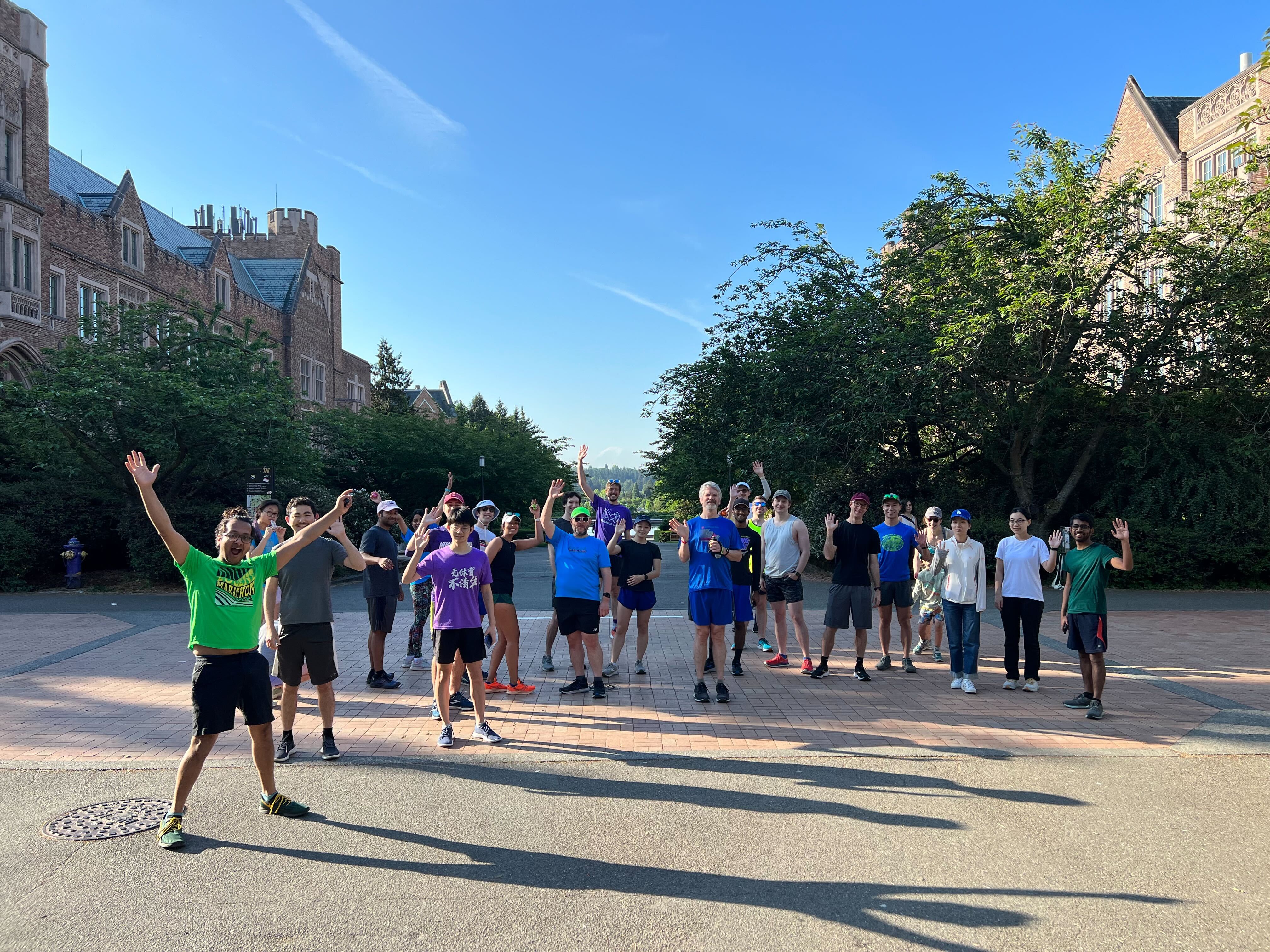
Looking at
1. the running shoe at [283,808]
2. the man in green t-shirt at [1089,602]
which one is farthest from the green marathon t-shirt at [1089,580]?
the running shoe at [283,808]

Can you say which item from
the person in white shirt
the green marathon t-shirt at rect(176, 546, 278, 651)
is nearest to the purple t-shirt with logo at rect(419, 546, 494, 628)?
the green marathon t-shirt at rect(176, 546, 278, 651)

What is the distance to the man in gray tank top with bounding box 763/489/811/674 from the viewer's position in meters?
8.88

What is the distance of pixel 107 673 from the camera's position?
29.2ft

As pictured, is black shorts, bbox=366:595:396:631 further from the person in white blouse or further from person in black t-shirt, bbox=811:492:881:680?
the person in white blouse

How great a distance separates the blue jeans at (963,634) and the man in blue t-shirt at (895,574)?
24.8 inches

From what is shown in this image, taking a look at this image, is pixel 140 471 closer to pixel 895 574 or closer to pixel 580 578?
pixel 580 578

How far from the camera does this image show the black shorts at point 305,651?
571 cm

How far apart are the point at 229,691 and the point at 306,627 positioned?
1.21m

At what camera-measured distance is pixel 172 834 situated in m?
4.34

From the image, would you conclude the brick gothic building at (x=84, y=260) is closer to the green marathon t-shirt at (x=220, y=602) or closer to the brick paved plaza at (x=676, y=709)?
the brick paved plaza at (x=676, y=709)

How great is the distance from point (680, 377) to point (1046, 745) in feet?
64.5

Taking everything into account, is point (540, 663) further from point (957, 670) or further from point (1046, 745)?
point (1046, 745)

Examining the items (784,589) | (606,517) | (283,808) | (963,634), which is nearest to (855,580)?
(784,589)

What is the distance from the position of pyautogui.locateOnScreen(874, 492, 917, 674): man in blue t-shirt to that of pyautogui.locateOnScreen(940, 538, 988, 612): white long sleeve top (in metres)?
0.82
